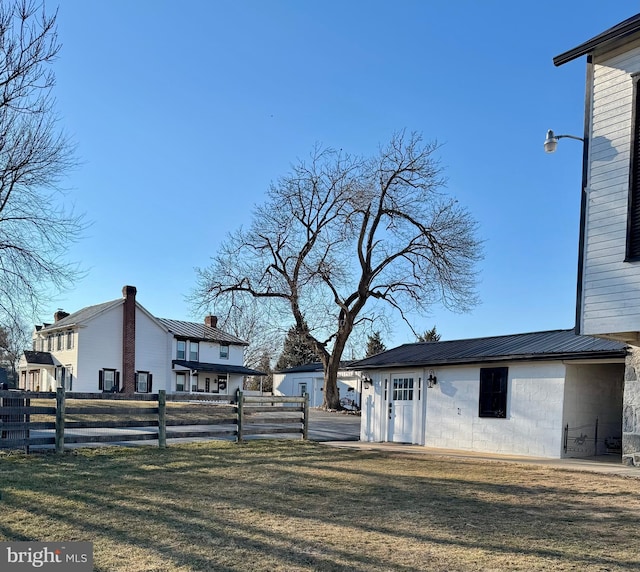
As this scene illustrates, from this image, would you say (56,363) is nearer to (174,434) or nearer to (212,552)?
(174,434)

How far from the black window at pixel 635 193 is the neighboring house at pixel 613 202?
16mm

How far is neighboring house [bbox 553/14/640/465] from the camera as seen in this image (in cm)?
1070

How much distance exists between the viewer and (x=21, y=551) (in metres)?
4.97

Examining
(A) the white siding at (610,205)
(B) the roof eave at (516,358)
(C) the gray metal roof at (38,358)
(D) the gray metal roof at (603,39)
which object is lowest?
(C) the gray metal roof at (38,358)

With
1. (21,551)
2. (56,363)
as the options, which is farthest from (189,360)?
(21,551)

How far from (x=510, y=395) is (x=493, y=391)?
0.51 m

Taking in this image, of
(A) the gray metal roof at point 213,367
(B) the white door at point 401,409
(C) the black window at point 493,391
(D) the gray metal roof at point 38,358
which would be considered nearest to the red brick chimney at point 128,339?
(A) the gray metal roof at point 213,367

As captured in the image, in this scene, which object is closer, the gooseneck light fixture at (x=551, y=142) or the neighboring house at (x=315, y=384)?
the gooseneck light fixture at (x=551, y=142)

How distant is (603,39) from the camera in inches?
438

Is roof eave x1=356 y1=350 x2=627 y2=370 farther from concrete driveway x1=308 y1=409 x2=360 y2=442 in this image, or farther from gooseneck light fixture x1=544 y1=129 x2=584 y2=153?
gooseneck light fixture x1=544 y1=129 x2=584 y2=153

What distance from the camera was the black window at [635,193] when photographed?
10.6 m

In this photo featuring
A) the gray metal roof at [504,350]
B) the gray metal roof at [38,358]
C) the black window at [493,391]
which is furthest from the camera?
the gray metal roof at [38,358]

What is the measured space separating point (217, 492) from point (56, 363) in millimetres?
36253

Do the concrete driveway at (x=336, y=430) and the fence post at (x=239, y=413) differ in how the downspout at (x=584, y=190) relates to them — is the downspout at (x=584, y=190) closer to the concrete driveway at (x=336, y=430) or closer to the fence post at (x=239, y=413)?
the fence post at (x=239, y=413)
